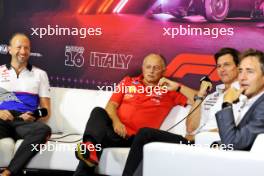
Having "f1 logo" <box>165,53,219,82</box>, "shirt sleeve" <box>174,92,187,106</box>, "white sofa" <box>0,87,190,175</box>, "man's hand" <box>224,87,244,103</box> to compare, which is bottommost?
"white sofa" <box>0,87,190,175</box>

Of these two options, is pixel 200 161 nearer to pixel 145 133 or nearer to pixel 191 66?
pixel 145 133

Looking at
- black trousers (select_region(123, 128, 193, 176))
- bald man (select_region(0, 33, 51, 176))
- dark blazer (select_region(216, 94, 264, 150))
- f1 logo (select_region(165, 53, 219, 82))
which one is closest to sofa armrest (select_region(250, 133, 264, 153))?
dark blazer (select_region(216, 94, 264, 150))

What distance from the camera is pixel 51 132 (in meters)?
4.13

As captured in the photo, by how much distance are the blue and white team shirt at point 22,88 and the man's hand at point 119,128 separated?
793 millimetres

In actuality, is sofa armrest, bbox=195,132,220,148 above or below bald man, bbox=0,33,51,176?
below

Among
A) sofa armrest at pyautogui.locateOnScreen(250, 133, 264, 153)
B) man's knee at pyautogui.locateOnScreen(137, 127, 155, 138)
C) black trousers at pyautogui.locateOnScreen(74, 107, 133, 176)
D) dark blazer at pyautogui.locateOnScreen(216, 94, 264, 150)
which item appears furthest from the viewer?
black trousers at pyautogui.locateOnScreen(74, 107, 133, 176)

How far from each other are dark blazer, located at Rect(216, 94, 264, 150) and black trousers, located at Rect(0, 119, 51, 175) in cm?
172

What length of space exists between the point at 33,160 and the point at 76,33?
1.52 m

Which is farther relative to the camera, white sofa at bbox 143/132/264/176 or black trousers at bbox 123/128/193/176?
black trousers at bbox 123/128/193/176

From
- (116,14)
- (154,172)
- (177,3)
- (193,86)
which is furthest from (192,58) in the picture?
(154,172)

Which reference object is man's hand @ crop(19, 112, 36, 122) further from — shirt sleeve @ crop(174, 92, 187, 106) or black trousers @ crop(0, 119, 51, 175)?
shirt sleeve @ crop(174, 92, 187, 106)

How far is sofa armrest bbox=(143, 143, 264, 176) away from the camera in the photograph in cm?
230

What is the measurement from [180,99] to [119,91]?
1.82 ft

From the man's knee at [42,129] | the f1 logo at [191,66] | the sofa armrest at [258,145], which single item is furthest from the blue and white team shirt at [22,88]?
the sofa armrest at [258,145]
